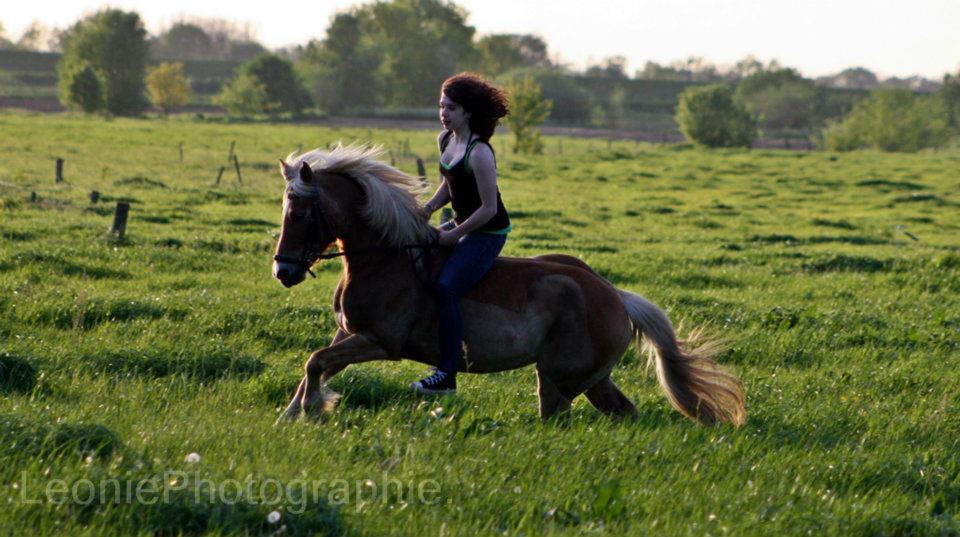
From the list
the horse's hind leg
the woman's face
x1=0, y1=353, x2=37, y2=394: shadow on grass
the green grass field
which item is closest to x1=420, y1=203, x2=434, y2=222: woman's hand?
the woman's face

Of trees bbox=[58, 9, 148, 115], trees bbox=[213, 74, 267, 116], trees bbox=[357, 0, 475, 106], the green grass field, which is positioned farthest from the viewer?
trees bbox=[357, 0, 475, 106]

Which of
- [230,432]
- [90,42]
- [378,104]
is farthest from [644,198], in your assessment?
[378,104]

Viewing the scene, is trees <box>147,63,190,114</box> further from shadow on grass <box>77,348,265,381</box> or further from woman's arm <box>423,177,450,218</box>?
woman's arm <box>423,177,450,218</box>

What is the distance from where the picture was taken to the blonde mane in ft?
26.1

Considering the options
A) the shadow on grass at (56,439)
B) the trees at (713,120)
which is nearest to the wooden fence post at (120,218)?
the shadow on grass at (56,439)

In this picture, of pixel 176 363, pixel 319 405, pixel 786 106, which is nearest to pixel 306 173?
pixel 319 405

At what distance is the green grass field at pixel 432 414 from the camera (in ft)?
18.1

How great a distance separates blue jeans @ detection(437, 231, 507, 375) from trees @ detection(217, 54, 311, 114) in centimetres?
11131

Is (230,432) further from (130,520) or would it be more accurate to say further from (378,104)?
(378,104)

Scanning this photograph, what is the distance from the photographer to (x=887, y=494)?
23.0 feet

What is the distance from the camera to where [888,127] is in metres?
101

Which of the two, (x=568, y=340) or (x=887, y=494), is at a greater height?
(x=568, y=340)

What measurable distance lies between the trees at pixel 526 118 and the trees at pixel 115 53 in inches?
1964

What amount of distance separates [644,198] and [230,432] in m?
33.9
